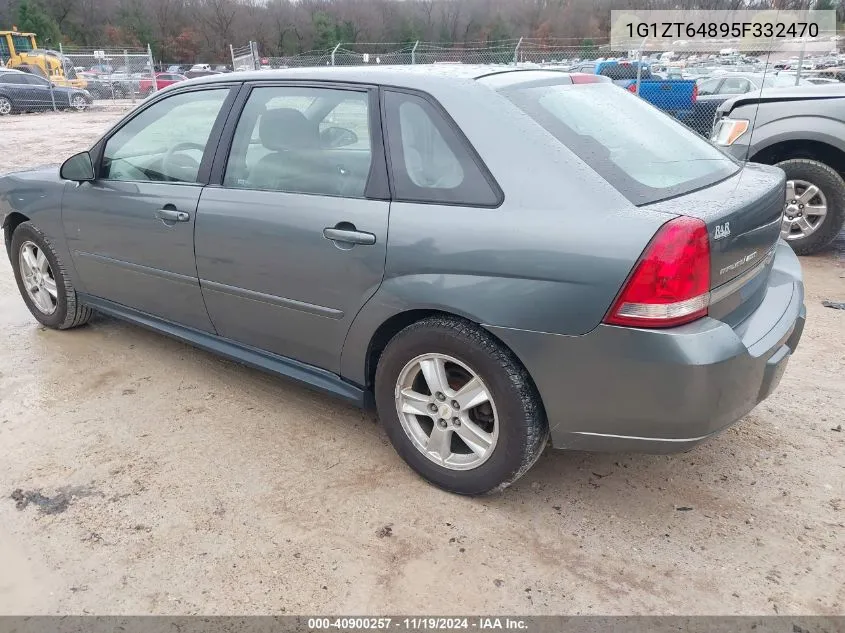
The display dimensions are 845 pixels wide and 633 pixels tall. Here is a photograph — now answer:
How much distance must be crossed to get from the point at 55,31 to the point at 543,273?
2624 inches

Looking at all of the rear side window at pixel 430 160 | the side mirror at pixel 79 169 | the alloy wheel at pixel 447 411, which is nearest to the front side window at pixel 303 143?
the rear side window at pixel 430 160

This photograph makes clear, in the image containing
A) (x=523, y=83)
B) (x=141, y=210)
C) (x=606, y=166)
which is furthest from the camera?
(x=141, y=210)

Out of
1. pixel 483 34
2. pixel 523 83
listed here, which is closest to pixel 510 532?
pixel 523 83

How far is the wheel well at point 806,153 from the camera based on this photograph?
5746 mm

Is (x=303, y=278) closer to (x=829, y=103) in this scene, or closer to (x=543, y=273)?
(x=543, y=273)

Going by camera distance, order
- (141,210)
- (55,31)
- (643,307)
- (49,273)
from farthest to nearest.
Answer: (55,31), (49,273), (141,210), (643,307)

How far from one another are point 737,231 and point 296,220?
5.64 feet

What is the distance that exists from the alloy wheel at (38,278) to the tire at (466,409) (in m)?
2.85

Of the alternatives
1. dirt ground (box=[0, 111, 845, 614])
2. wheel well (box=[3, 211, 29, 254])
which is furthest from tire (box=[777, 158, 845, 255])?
wheel well (box=[3, 211, 29, 254])

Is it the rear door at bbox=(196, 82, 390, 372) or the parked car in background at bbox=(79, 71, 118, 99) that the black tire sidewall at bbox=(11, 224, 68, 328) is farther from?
the parked car in background at bbox=(79, 71, 118, 99)

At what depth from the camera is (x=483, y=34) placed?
56.0 metres

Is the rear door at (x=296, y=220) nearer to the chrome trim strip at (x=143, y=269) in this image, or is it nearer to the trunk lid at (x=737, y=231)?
the chrome trim strip at (x=143, y=269)

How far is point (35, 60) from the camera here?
31250 mm

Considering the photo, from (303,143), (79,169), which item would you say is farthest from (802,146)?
(79,169)
